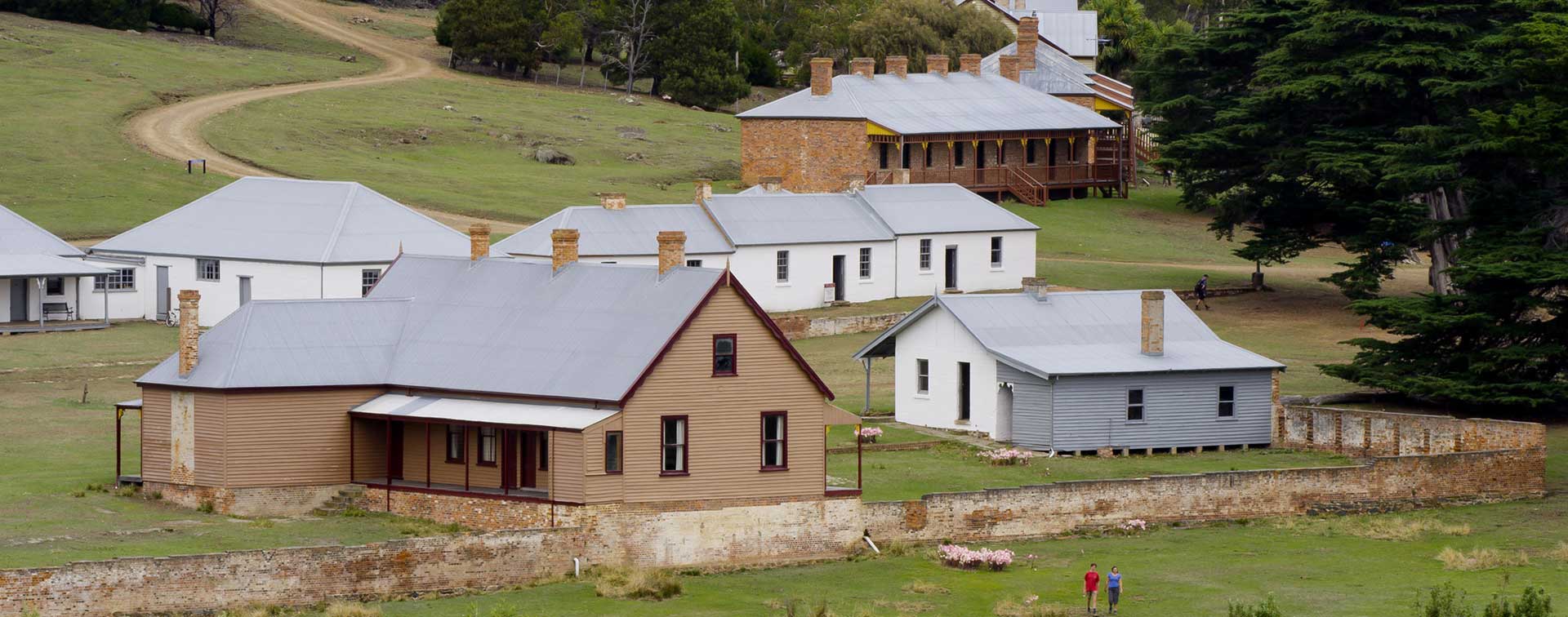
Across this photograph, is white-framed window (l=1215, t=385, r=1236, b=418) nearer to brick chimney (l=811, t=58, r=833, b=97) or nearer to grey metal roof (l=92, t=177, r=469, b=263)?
grey metal roof (l=92, t=177, r=469, b=263)

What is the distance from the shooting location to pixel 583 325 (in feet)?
153

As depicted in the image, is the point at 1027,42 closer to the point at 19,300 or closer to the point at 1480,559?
the point at 19,300

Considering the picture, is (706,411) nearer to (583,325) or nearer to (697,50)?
(583,325)

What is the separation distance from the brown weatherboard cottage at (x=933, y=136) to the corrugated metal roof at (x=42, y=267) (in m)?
29.5

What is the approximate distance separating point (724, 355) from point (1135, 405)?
14.3m

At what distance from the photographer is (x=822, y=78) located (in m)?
96.6

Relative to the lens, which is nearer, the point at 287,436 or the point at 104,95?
the point at 287,436

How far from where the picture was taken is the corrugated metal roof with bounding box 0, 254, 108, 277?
6975cm

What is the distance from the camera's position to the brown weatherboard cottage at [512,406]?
44312 mm

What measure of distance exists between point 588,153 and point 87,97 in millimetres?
22252

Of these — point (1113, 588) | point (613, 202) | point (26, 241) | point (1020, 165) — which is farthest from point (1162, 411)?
point (1020, 165)

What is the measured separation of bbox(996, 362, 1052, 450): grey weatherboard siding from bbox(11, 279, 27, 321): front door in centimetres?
3200

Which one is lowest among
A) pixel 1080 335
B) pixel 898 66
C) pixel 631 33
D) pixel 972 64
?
pixel 1080 335

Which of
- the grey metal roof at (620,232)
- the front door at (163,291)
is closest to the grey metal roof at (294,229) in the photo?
the front door at (163,291)
